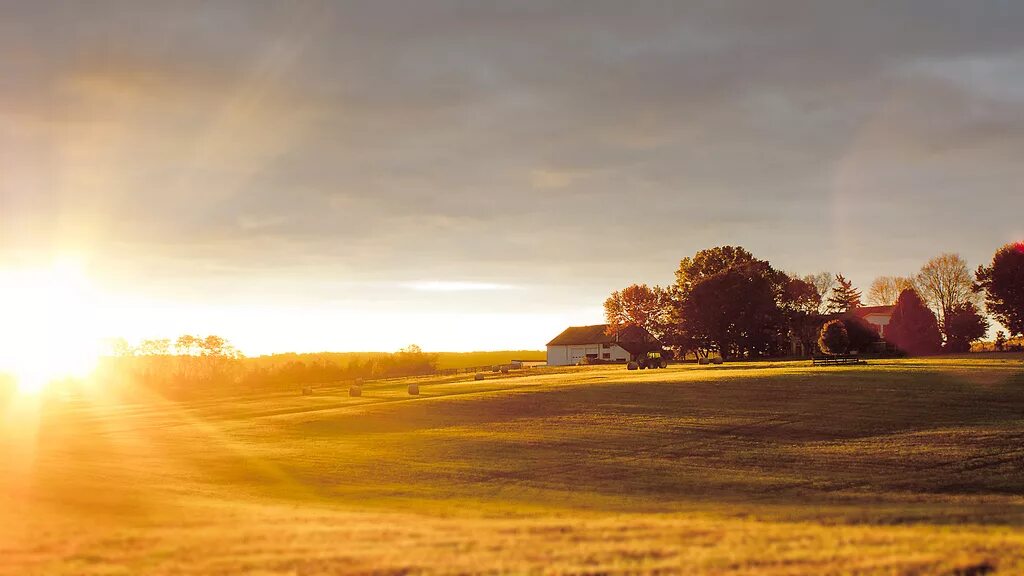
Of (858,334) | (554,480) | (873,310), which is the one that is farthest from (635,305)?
(554,480)

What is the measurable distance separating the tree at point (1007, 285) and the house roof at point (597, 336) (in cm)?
5556

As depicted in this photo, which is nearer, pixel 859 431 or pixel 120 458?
pixel 120 458

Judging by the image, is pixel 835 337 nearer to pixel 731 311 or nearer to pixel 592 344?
pixel 731 311

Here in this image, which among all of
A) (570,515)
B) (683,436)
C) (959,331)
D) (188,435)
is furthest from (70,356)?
(959,331)

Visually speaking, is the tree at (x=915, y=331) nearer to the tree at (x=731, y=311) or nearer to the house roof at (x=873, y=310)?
the tree at (x=731, y=311)

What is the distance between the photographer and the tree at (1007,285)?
89812 mm

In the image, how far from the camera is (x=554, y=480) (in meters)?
30.2

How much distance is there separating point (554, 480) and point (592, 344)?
122 metres

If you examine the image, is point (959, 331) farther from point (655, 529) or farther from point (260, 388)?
point (655, 529)

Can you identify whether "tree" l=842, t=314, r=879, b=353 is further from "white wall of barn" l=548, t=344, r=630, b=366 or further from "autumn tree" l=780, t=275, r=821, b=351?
"white wall of barn" l=548, t=344, r=630, b=366

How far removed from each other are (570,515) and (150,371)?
10290cm

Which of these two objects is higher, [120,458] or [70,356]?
[70,356]

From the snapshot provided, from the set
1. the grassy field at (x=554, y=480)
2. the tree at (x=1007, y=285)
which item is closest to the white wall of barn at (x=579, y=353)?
the tree at (x=1007, y=285)

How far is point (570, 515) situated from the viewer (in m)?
21.7
